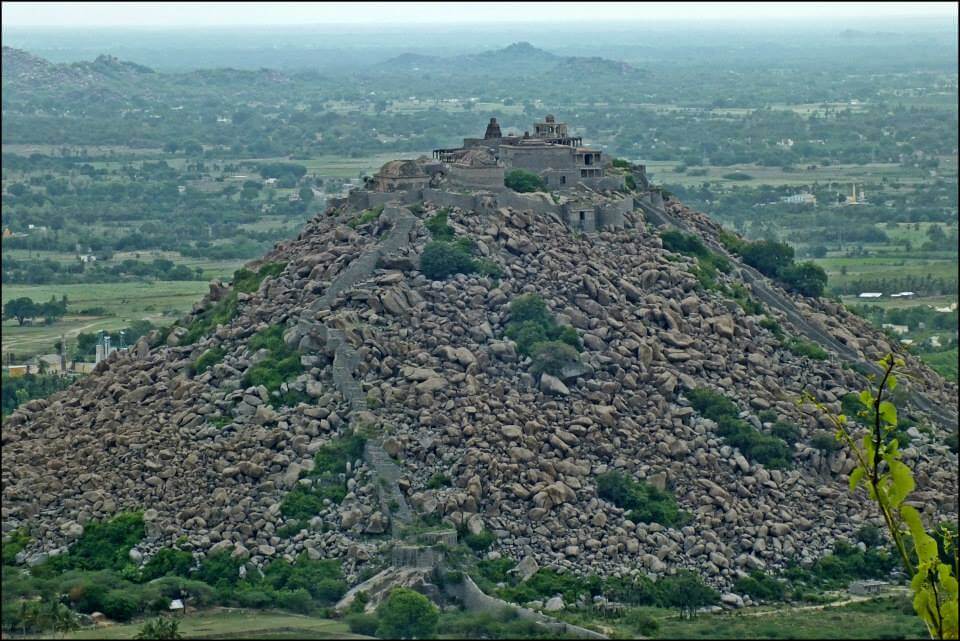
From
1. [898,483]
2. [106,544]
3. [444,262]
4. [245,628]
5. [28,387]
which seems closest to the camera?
[898,483]

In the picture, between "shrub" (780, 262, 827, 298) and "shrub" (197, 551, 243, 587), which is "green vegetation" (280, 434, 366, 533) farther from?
"shrub" (780, 262, 827, 298)

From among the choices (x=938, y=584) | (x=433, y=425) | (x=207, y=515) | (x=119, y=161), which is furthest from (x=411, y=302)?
(x=119, y=161)

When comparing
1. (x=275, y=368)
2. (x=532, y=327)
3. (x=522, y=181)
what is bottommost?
(x=275, y=368)

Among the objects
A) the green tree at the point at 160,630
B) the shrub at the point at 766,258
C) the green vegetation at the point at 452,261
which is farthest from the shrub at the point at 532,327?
the green tree at the point at 160,630

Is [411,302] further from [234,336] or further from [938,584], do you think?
[938,584]

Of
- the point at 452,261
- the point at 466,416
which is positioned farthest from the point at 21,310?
the point at 466,416

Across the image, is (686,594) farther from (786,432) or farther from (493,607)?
(786,432)
